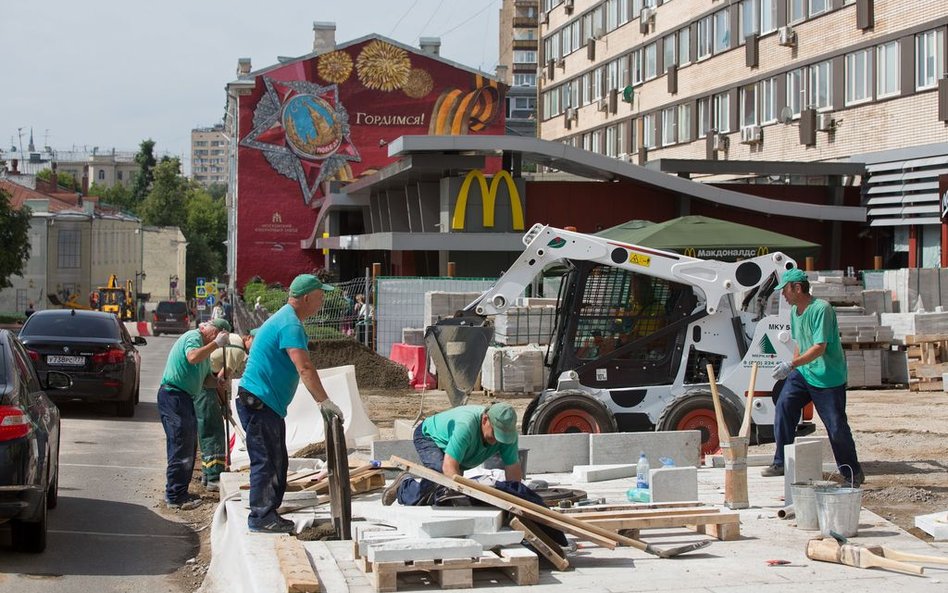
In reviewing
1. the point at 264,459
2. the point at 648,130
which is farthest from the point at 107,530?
the point at 648,130

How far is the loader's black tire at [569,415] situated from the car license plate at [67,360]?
27.0ft

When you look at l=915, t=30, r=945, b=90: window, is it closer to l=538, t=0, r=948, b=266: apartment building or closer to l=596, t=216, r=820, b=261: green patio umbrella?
l=538, t=0, r=948, b=266: apartment building

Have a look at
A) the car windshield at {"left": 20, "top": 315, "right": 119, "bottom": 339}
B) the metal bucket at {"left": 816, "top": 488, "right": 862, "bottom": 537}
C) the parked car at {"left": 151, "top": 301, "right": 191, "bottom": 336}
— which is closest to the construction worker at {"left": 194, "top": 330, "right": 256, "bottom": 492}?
the metal bucket at {"left": 816, "top": 488, "right": 862, "bottom": 537}

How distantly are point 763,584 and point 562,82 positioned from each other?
202ft

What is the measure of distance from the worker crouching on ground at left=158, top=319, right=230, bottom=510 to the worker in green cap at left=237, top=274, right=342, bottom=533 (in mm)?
3165

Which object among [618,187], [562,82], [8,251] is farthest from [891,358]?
[8,251]

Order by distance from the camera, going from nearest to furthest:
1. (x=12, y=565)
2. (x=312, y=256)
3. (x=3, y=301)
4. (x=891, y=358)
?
(x=12, y=565)
(x=891, y=358)
(x=312, y=256)
(x=3, y=301)

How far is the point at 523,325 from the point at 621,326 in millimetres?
8992

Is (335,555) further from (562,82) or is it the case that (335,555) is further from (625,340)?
(562,82)

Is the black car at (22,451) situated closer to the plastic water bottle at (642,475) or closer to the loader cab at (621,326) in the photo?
the plastic water bottle at (642,475)

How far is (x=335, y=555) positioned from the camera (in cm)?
810

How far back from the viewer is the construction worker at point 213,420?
1227 centimetres

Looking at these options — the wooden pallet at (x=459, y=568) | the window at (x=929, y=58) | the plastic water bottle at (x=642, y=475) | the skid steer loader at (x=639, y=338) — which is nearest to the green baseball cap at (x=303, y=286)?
the wooden pallet at (x=459, y=568)

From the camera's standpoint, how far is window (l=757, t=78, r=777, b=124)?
41.7 metres
